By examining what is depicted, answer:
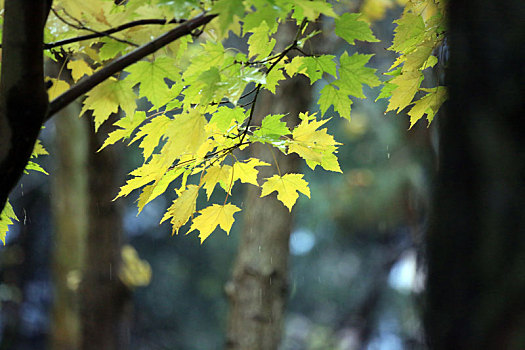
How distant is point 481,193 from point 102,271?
10.2 feet

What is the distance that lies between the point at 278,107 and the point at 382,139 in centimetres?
726

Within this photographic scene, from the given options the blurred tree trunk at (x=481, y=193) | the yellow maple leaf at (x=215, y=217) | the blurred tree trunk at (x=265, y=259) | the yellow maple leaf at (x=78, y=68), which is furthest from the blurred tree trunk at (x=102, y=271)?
the blurred tree trunk at (x=481, y=193)

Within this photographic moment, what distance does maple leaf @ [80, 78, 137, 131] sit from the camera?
110cm

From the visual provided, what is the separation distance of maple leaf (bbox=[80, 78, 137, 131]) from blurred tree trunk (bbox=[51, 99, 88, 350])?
10.9 feet

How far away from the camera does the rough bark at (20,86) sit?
85 centimetres

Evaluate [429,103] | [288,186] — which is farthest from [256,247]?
[429,103]

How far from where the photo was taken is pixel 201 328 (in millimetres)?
11820

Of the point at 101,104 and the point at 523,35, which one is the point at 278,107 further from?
the point at 523,35

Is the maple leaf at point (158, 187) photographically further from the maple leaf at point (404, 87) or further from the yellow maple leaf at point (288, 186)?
the maple leaf at point (404, 87)

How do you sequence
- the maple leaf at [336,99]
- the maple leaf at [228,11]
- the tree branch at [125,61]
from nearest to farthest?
1. the maple leaf at [228,11]
2. the tree branch at [125,61]
3. the maple leaf at [336,99]

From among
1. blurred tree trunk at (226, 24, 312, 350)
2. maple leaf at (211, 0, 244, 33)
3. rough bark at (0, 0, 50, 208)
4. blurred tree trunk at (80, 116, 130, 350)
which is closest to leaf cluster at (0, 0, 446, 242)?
maple leaf at (211, 0, 244, 33)

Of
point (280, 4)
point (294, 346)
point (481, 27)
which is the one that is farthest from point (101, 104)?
point (294, 346)

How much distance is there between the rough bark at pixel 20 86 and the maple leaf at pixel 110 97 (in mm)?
206

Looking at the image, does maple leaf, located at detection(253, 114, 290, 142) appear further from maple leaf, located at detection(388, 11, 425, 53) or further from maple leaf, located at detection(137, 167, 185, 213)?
maple leaf, located at detection(388, 11, 425, 53)
